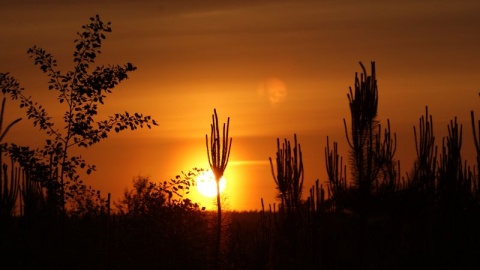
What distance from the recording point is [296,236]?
21.3 meters

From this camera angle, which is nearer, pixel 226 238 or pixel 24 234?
pixel 24 234

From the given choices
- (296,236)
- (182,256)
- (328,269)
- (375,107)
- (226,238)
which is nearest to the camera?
(375,107)

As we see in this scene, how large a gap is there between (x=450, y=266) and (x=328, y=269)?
13.6ft

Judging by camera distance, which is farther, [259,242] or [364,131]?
[259,242]

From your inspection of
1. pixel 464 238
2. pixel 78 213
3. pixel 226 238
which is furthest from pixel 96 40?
pixel 464 238

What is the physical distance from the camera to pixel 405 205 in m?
17.0

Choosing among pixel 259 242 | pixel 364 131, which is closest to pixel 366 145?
pixel 364 131

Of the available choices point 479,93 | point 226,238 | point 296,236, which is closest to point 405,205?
point 479,93

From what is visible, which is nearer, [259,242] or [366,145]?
[366,145]

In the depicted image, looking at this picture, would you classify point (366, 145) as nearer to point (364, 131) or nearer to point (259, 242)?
point (364, 131)

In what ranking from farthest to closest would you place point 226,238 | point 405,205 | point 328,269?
point 226,238 < point 328,269 < point 405,205

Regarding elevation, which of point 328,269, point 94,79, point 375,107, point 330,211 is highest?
point 94,79

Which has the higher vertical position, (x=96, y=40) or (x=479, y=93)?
(x=96, y=40)

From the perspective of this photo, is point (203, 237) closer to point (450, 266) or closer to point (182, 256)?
point (182, 256)
